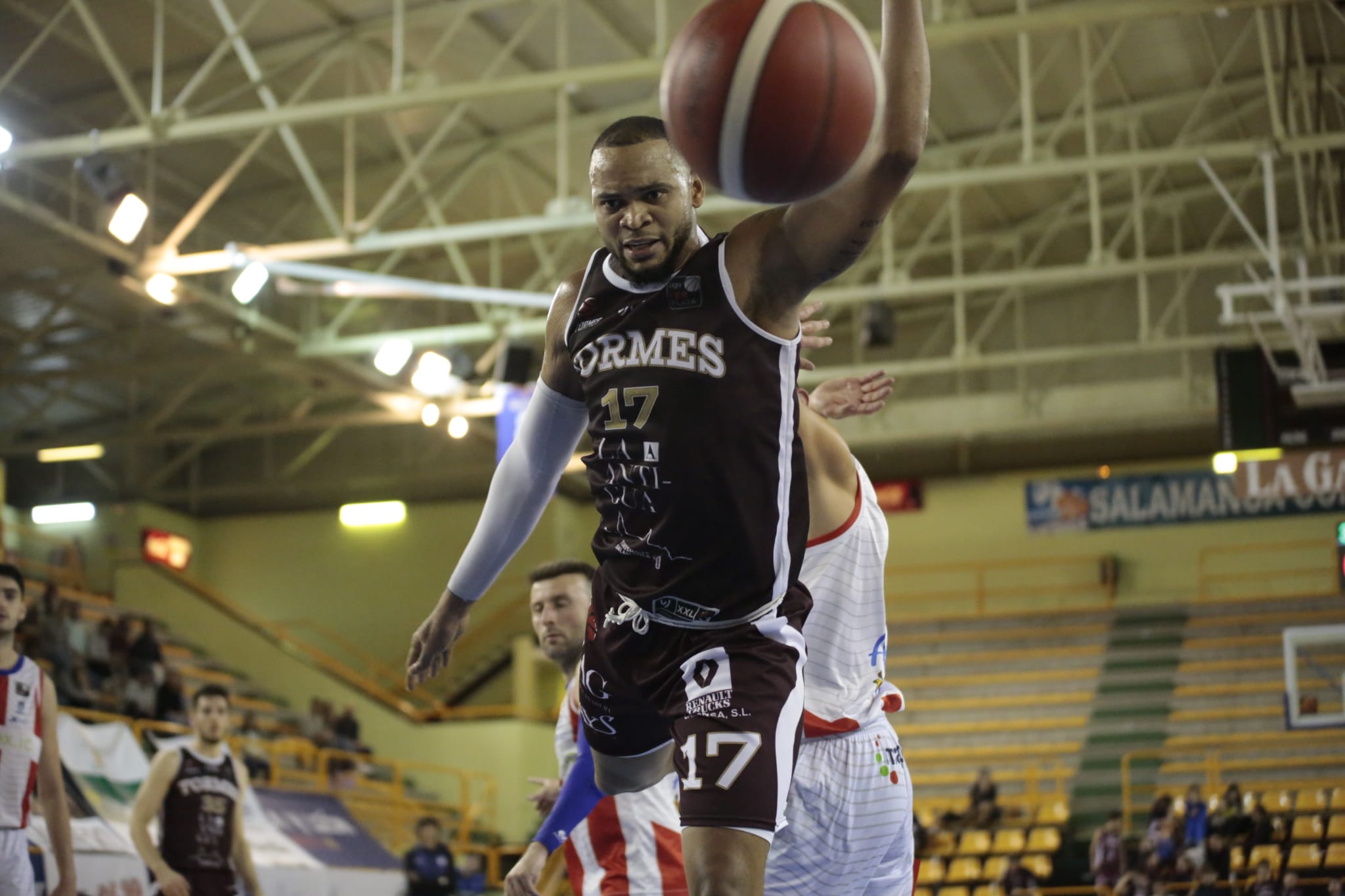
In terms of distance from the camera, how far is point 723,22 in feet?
10.3

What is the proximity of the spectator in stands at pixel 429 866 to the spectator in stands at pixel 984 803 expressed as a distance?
7217 mm

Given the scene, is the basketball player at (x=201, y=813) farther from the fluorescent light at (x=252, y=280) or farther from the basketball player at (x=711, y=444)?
the fluorescent light at (x=252, y=280)

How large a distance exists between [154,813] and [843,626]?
5.17 m

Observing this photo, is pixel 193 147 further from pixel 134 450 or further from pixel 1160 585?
pixel 1160 585

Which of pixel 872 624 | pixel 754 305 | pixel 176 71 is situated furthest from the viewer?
pixel 176 71

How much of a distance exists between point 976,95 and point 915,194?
183cm

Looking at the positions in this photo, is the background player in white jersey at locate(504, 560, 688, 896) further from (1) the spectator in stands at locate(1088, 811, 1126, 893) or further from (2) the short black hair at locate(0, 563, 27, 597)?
(1) the spectator in stands at locate(1088, 811, 1126, 893)

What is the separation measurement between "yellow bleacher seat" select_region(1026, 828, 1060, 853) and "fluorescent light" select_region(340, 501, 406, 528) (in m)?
12.9

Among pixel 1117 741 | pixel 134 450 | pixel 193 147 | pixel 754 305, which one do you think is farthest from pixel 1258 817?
pixel 134 450

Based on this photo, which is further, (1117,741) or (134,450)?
(134,450)

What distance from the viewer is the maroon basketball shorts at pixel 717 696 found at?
3.37 m

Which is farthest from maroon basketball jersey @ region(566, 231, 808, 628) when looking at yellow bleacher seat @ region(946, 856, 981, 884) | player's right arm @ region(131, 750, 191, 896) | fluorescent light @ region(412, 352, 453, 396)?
yellow bleacher seat @ region(946, 856, 981, 884)

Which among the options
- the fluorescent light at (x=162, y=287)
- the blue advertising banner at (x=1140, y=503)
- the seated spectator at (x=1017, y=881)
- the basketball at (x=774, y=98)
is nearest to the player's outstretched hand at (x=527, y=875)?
the basketball at (x=774, y=98)

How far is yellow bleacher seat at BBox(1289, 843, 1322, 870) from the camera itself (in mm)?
17844
